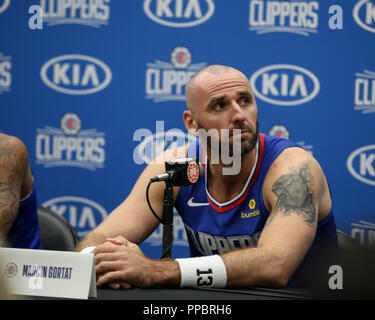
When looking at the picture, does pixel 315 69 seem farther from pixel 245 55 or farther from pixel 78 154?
pixel 78 154

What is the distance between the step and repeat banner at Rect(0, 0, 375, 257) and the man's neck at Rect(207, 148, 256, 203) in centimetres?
104

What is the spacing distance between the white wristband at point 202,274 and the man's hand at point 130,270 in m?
0.02

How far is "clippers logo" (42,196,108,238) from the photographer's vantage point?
3018 mm

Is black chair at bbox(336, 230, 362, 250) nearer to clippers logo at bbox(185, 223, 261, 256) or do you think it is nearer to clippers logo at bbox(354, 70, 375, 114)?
clippers logo at bbox(185, 223, 261, 256)

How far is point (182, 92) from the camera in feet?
9.77

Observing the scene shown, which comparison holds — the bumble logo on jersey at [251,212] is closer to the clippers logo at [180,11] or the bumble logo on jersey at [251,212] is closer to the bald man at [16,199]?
the bald man at [16,199]

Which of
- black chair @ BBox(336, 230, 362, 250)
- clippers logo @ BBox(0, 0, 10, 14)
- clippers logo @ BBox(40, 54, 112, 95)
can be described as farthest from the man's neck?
clippers logo @ BBox(0, 0, 10, 14)

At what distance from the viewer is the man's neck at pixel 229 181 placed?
1871 mm

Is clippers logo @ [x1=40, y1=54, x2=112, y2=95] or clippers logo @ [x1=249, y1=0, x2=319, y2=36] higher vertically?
clippers logo @ [x1=249, y1=0, x2=319, y2=36]

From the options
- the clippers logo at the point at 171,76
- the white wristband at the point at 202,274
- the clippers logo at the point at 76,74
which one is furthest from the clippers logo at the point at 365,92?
the white wristband at the point at 202,274

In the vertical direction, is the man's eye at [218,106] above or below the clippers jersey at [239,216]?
above

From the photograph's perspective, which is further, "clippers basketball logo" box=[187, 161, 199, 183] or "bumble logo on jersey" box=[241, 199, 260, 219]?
"bumble logo on jersey" box=[241, 199, 260, 219]
